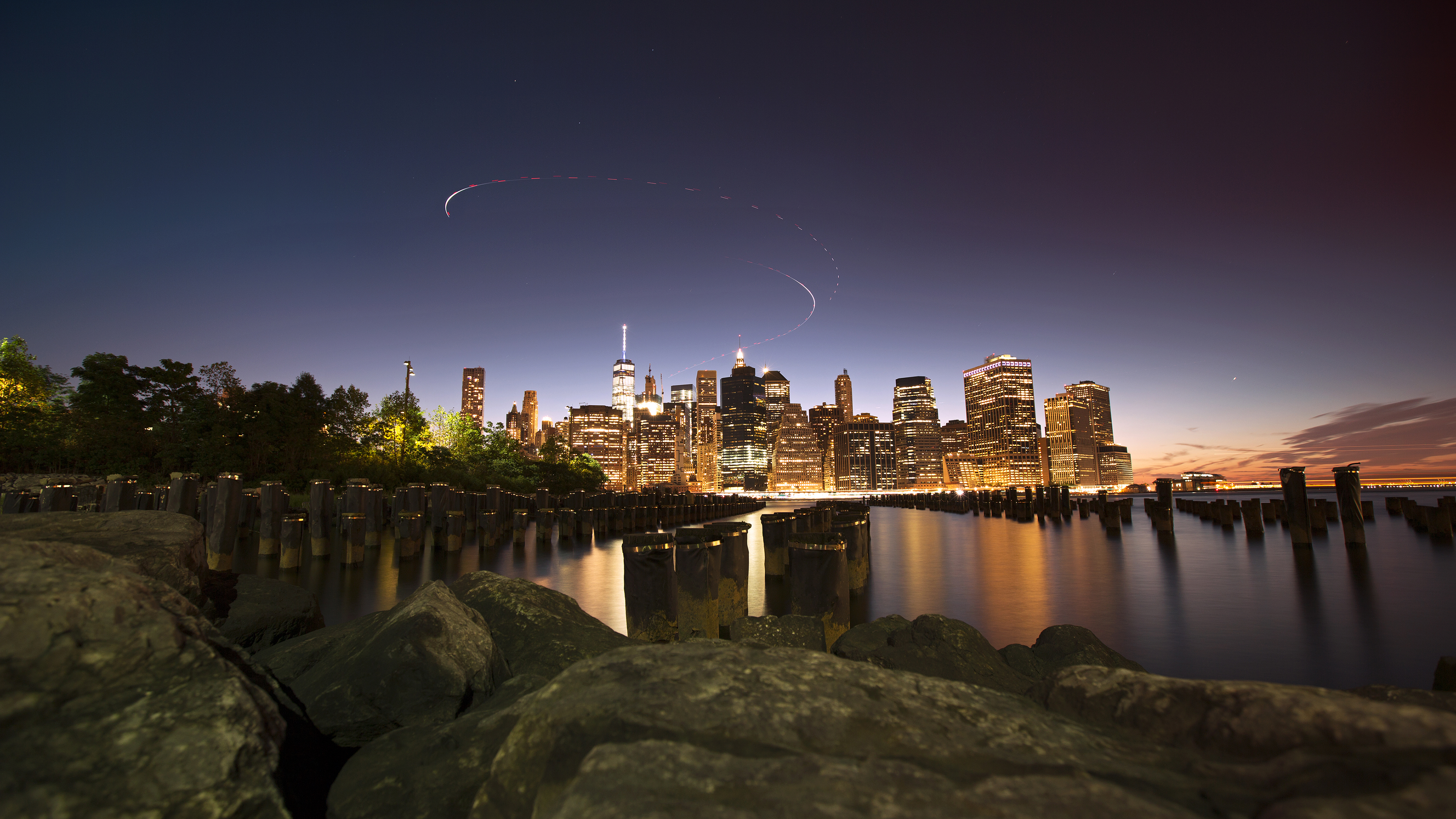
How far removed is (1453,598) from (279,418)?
133 ft

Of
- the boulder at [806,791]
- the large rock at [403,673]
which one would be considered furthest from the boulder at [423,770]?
the boulder at [806,791]

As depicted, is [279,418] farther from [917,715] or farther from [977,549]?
[917,715]

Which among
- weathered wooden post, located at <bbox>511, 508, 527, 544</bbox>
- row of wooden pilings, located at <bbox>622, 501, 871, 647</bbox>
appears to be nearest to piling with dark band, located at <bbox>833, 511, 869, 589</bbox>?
row of wooden pilings, located at <bbox>622, 501, 871, 647</bbox>

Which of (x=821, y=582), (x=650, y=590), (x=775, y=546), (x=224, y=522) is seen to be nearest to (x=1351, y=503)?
(x=775, y=546)

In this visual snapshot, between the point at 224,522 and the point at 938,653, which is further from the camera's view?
the point at 224,522

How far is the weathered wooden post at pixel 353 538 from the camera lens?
46.3 feet

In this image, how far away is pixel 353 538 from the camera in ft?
46.7

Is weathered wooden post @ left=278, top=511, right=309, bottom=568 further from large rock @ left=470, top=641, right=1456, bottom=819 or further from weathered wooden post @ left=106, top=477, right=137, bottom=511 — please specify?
large rock @ left=470, top=641, right=1456, bottom=819

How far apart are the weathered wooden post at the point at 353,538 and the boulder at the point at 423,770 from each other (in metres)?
12.6

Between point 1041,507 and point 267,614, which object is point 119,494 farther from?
point 1041,507

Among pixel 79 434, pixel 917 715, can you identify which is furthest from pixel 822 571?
pixel 79 434

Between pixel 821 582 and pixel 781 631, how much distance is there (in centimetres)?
218

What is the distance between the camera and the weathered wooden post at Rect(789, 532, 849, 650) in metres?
8.02

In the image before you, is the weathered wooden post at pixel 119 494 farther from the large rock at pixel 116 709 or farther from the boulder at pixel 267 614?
the large rock at pixel 116 709
